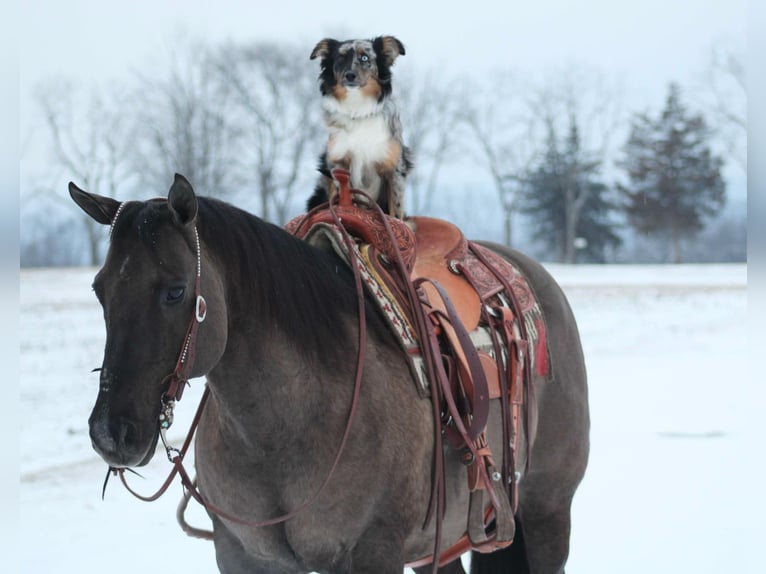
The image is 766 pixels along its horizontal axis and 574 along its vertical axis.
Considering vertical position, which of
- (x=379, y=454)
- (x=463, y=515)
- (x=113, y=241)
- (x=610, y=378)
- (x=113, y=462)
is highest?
(x=113, y=241)

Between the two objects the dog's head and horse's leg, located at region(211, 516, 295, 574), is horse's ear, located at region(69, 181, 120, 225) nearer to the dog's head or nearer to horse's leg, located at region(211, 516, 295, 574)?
horse's leg, located at region(211, 516, 295, 574)

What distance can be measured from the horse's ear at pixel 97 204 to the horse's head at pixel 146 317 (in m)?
0.02

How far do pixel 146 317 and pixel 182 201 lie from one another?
1.03 ft

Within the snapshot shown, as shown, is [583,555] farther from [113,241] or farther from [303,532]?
[113,241]

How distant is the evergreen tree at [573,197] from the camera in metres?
34.2

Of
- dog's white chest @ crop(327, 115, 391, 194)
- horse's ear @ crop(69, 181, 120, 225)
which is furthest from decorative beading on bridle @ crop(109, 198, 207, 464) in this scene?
dog's white chest @ crop(327, 115, 391, 194)

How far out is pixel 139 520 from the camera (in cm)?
617

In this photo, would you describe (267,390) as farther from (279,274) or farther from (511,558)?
(511,558)

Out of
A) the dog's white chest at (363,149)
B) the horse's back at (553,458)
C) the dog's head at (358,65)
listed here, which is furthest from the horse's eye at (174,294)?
the horse's back at (553,458)

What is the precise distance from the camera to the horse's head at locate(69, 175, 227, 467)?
2.09 metres

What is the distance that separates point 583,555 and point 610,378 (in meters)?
6.68

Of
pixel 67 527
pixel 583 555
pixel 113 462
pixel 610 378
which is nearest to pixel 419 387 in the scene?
pixel 113 462

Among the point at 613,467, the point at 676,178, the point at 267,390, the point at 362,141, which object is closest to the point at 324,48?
the point at 362,141

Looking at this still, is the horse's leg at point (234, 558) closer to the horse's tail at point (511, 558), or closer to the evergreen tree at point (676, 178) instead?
the horse's tail at point (511, 558)
